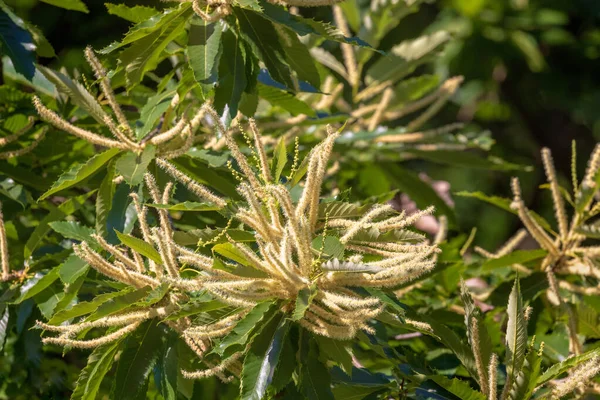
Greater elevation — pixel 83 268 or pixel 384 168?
pixel 83 268

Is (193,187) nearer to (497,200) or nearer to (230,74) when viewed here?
(230,74)

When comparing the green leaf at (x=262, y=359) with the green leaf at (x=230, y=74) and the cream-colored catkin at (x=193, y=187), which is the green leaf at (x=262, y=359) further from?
the green leaf at (x=230, y=74)

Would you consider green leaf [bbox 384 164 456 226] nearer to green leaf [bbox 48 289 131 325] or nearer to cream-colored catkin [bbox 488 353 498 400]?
cream-colored catkin [bbox 488 353 498 400]

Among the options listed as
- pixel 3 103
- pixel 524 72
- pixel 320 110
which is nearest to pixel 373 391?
pixel 320 110

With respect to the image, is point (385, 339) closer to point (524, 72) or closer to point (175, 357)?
point (175, 357)

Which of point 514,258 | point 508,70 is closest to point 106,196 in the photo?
point 514,258

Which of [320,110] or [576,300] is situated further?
[320,110]
